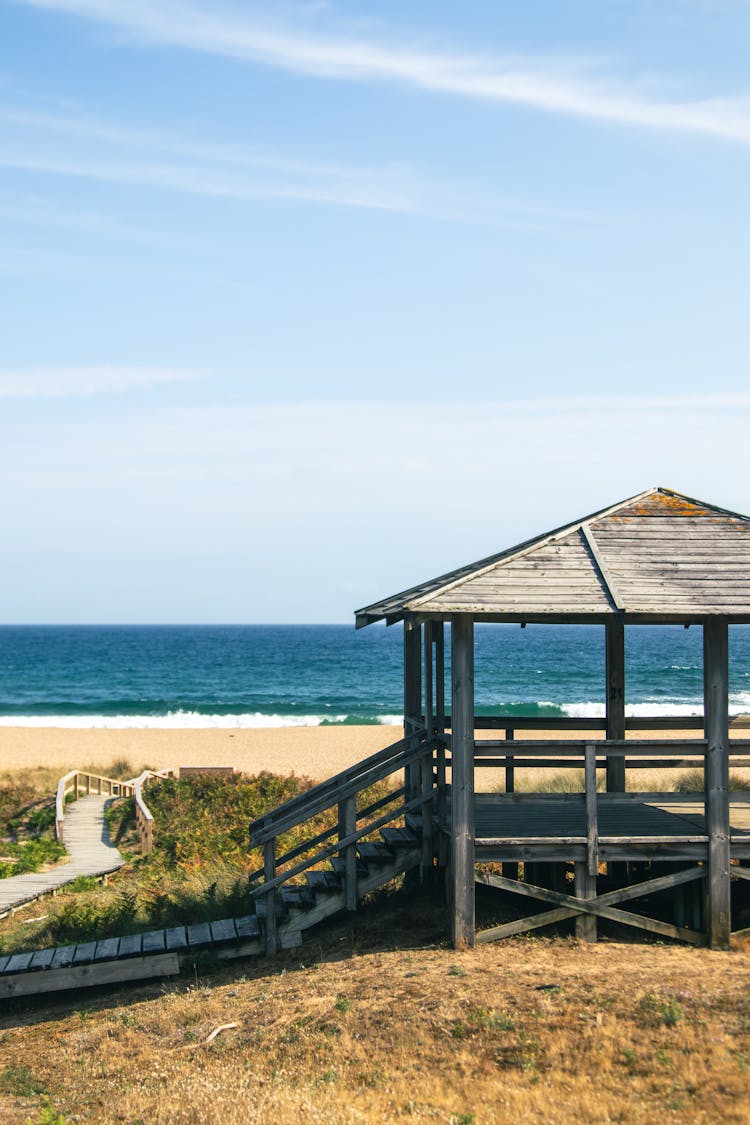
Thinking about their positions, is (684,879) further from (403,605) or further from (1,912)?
(1,912)

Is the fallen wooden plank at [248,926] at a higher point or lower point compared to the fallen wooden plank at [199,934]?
higher

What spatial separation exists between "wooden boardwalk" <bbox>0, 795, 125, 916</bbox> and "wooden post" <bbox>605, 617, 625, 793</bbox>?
8.63 m

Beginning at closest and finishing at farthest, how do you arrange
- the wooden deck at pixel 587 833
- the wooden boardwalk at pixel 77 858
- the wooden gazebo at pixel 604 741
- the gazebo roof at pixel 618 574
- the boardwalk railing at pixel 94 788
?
1. the gazebo roof at pixel 618 574
2. the wooden gazebo at pixel 604 741
3. the wooden deck at pixel 587 833
4. the wooden boardwalk at pixel 77 858
5. the boardwalk railing at pixel 94 788

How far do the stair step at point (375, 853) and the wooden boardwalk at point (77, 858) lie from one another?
239 inches

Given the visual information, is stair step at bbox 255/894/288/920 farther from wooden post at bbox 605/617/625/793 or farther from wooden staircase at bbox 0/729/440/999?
wooden post at bbox 605/617/625/793

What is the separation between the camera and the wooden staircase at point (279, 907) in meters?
11.8

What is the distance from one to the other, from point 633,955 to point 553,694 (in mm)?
58167

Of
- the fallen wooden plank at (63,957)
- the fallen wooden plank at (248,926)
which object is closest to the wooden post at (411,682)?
the fallen wooden plank at (248,926)

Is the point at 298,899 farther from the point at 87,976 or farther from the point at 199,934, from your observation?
the point at 87,976

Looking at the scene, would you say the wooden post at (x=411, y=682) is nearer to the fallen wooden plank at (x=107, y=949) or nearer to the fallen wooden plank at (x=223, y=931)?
the fallen wooden plank at (x=223, y=931)

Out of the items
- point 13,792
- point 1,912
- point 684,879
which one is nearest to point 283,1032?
point 684,879

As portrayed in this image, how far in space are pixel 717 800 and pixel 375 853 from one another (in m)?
3.81

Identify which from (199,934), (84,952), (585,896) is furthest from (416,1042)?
(84,952)

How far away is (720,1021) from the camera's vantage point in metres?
8.29
